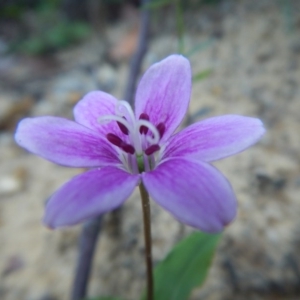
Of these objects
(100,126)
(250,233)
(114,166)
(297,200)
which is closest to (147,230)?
(114,166)

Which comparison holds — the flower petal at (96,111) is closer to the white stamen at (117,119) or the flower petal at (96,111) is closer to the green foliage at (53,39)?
the white stamen at (117,119)

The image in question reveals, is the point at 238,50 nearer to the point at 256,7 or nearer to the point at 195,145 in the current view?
the point at 256,7

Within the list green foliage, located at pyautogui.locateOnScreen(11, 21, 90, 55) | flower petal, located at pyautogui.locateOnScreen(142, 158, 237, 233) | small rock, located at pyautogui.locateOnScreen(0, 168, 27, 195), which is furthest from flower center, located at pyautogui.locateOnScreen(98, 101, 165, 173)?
green foliage, located at pyautogui.locateOnScreen(11, 21, 90, 55)

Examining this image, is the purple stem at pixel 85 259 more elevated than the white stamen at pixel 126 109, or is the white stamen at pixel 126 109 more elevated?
the white stamen at pixel 126 109

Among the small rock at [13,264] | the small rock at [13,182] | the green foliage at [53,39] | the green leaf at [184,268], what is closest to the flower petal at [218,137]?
the green leaf at [184,268]

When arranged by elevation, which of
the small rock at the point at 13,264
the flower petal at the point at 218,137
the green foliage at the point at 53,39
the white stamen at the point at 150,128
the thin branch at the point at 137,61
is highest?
the green foliage at the point at 53,39

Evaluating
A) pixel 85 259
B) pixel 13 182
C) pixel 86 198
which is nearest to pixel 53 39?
pixel 13 182
